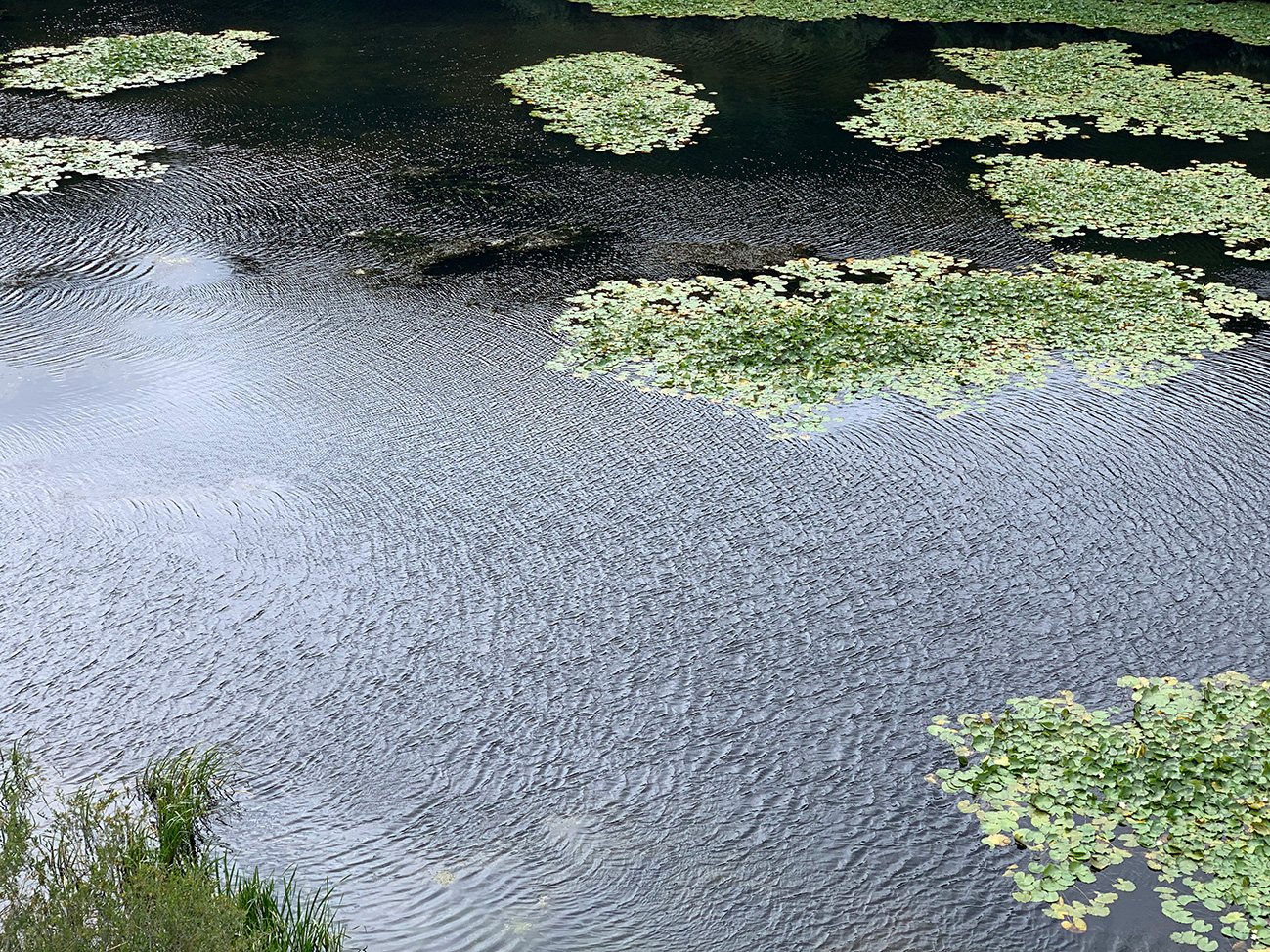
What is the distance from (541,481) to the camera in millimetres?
4930

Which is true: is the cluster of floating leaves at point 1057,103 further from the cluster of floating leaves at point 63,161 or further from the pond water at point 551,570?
the cluster of floating leaves at point 63,161

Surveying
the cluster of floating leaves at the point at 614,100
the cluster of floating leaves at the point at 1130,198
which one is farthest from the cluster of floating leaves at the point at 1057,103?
the cluster of floating leaves at the point at 614,100

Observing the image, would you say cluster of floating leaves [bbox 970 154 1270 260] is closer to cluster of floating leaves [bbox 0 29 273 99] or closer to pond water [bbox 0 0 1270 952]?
pond water [bbox 0 0 1270 952]

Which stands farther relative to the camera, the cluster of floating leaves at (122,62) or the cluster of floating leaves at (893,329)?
the cluster of floating leaves at (122,62)

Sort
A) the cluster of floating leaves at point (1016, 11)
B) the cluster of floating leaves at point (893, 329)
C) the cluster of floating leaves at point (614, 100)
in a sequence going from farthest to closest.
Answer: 1. the cluster of floating leaves at point (1016, 11)
2. the cluster of floating leaves at point (614, 100)
3. the cluster of floating leaves at point (893, 329)

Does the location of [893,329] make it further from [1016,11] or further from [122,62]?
[1016,11]

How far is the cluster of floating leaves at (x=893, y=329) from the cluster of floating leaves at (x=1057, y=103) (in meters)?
2.97

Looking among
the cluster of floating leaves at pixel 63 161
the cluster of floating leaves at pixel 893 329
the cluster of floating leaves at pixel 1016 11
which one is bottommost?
the cluster of floating leaves at pixel 893 329

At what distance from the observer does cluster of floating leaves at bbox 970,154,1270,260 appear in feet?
24.6

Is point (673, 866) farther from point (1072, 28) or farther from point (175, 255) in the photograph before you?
point (1072, 28)

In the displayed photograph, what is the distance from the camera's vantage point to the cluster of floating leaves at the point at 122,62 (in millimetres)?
10555

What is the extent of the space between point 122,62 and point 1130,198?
31.6 ft

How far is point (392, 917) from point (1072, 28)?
1329cm

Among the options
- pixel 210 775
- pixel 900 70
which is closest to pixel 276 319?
pixel 210 775
